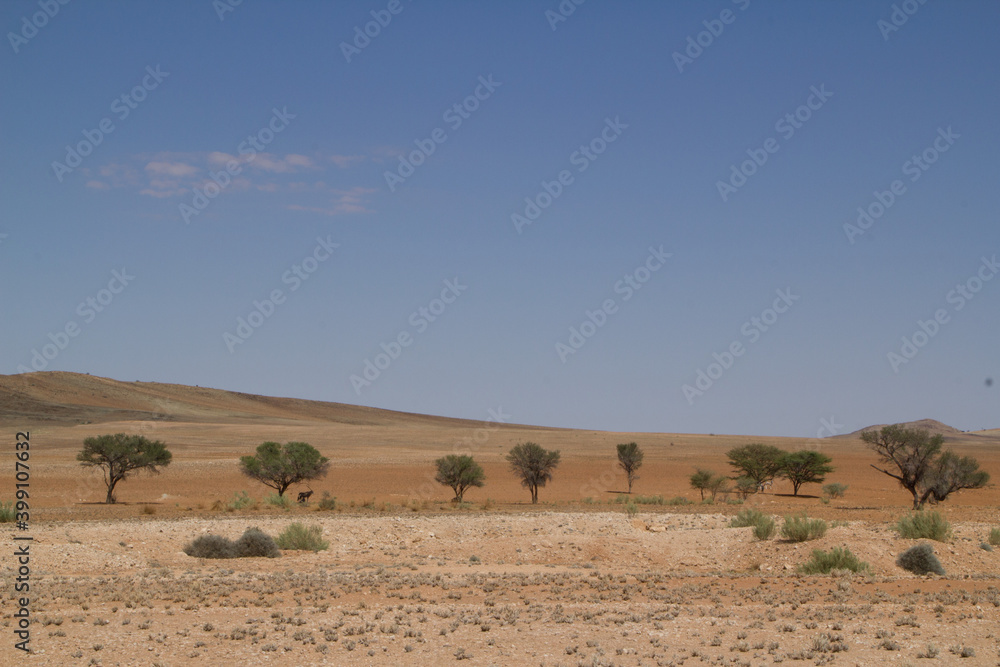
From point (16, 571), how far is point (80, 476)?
4006cm

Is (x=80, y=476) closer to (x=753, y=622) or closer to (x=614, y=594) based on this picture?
(x=614, y=594)

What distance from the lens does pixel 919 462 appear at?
35.8 m

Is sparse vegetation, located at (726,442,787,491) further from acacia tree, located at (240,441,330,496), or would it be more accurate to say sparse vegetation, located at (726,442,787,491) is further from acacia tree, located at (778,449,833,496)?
acacia tree, located at (240,441,330,496)

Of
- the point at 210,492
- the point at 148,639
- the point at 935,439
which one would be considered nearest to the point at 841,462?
the point at 935,439

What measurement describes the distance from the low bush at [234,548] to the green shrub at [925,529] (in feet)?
49.7

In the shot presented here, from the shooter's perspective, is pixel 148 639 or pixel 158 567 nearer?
pixel 148 639

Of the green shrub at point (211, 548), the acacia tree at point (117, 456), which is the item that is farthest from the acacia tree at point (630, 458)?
the green shrub at point (211, 548)

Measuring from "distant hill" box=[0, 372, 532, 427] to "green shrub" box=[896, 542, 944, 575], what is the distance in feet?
342

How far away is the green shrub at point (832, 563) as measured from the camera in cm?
1753

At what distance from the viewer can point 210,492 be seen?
4706cm

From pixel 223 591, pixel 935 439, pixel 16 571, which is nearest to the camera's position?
pixel 223 591

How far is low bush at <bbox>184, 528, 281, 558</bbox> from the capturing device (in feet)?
65.2

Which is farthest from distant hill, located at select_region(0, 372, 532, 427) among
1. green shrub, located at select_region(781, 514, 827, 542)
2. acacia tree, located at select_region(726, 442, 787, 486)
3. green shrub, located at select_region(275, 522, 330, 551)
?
green shrub, located at select_region(781, 514, 827, 542)

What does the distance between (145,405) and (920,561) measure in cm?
13598
